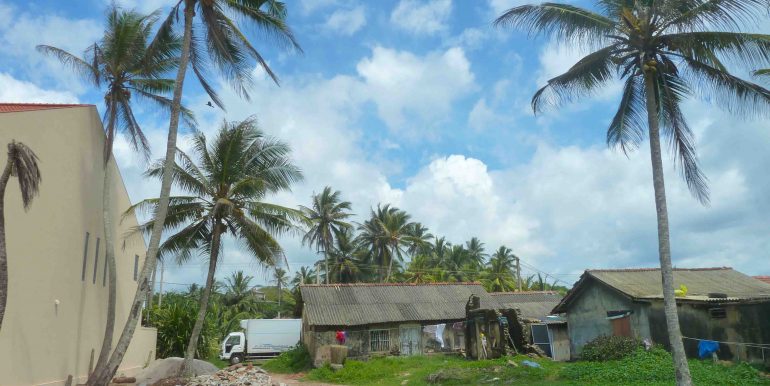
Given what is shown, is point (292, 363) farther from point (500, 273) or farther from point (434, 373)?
point (500, 273)

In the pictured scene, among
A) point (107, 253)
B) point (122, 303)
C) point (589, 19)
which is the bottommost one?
point (122, 303)

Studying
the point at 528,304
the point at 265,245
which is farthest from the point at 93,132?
the point at 528,304

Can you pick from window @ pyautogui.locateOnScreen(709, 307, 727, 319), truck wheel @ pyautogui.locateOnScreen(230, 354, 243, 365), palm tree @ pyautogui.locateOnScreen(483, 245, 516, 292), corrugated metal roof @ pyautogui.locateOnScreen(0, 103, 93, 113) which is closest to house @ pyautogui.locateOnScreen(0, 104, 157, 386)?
corrugated metal roof @ pyautogui.locateOnScreen(0, 103, 93, 113)

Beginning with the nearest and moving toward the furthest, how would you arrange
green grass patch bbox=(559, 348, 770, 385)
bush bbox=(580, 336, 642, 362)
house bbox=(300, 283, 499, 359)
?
A: green grass patch bbox=(559, 348, 770, 385) → bush bbox=(580, 336, 642, 362) → house bbox=(300, 283, 499, 359)

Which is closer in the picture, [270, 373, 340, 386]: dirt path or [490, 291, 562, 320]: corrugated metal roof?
[270, 373, 340, 386]: dirt path

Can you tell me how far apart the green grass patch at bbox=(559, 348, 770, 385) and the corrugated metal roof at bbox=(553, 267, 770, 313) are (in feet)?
8.50

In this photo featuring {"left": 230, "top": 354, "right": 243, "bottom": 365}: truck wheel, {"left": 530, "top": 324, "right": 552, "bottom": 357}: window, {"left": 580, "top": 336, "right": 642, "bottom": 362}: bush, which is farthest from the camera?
{"left": 230, "top": 354, "right": 243, "bottom": 365}: truck wheel

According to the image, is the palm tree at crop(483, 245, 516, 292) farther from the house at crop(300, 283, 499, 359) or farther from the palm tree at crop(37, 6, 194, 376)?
the palm tree at crop(37, 6, 194, 376)

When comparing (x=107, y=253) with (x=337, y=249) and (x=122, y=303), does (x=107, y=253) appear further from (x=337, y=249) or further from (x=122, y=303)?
(x=337, y=249)

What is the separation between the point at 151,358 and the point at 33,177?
16974 millimetres

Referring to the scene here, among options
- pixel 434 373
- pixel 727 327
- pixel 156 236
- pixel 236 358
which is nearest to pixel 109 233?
pixel 156 236

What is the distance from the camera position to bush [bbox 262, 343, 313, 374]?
27.8 metres

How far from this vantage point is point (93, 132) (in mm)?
16234

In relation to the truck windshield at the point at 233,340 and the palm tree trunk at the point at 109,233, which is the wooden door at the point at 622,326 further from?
the truck windshield at the point at 233,340
